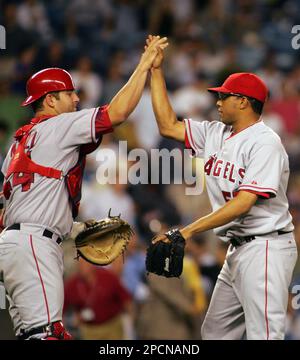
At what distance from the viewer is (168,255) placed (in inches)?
219

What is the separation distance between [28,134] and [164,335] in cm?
365

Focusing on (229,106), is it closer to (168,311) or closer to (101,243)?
(101,243)

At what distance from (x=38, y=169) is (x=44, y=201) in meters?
0.19

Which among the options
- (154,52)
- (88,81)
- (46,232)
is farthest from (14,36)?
(46,232)

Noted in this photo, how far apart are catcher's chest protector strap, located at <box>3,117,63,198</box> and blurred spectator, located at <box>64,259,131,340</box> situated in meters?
3.14

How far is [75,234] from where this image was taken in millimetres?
6062

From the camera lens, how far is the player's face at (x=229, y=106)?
5914 mm

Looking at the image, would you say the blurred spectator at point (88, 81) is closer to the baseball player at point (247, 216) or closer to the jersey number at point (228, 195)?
the baseball player at point (247, 216)

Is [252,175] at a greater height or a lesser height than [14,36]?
lesser

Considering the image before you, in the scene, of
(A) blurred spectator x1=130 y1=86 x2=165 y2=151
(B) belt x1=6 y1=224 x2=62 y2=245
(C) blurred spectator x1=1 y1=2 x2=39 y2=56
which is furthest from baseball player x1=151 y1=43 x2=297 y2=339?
(C) blurred spectator x1=1 y1=2 x2=39 y2=56

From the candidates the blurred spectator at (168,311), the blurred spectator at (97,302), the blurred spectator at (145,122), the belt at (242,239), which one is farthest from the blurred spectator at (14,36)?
the belt at (242,239)

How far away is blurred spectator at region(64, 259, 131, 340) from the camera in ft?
29.2

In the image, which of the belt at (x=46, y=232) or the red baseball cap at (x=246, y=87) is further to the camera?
the red baseball cap at (x=246, y=87)

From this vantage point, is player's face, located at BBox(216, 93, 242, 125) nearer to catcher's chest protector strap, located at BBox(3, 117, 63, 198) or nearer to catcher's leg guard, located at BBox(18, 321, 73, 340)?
catcher's chest protector strap, located at BBox(3, 117, 63, 198)
